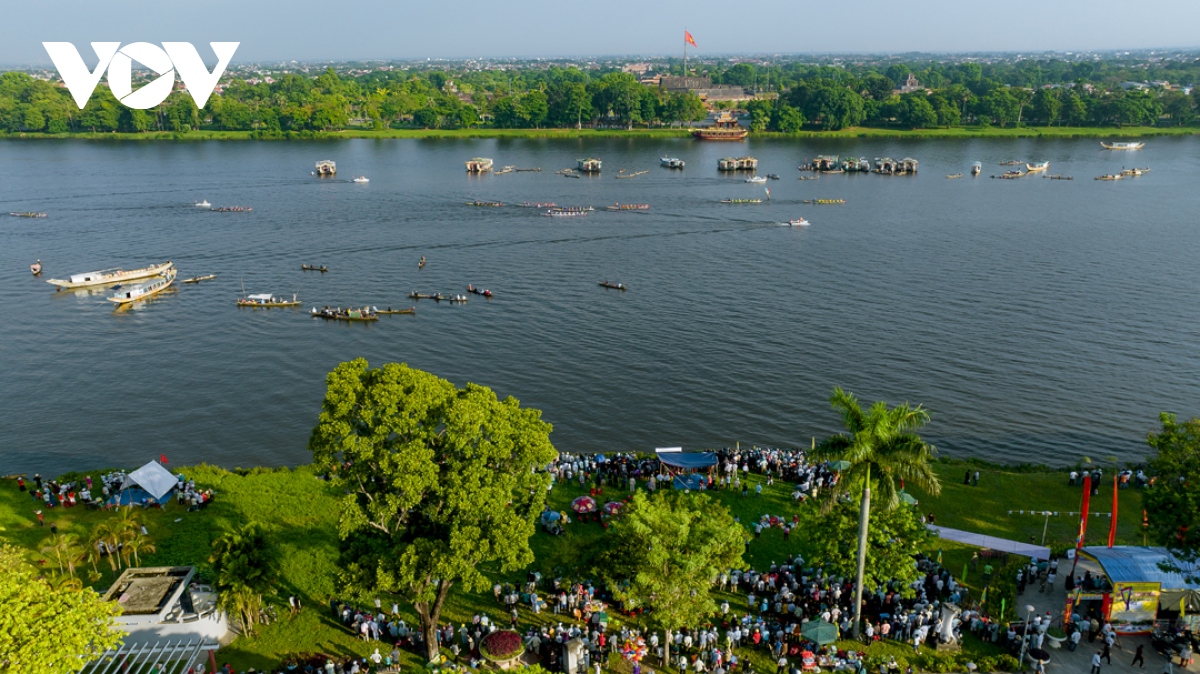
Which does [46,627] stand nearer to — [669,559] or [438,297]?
[669,559]

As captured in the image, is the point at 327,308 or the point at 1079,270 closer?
the point at 327,308

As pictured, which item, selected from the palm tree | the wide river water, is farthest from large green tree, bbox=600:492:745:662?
the wide river water

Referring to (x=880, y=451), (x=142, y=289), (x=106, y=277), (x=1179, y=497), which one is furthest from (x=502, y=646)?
(x=106, y=277)

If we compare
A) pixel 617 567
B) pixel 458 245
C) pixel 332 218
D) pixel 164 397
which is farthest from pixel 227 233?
pixel 617 567

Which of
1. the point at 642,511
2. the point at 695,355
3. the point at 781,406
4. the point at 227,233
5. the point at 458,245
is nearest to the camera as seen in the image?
the point at 642,511

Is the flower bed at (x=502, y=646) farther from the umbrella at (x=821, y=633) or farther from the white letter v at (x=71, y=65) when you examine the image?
the white letter v at (x=71, y=65)

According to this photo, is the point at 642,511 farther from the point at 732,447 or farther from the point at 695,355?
the point at 695,355

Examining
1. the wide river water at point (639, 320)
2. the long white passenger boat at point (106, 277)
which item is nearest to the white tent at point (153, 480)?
the wide river water at point (639, 320)
